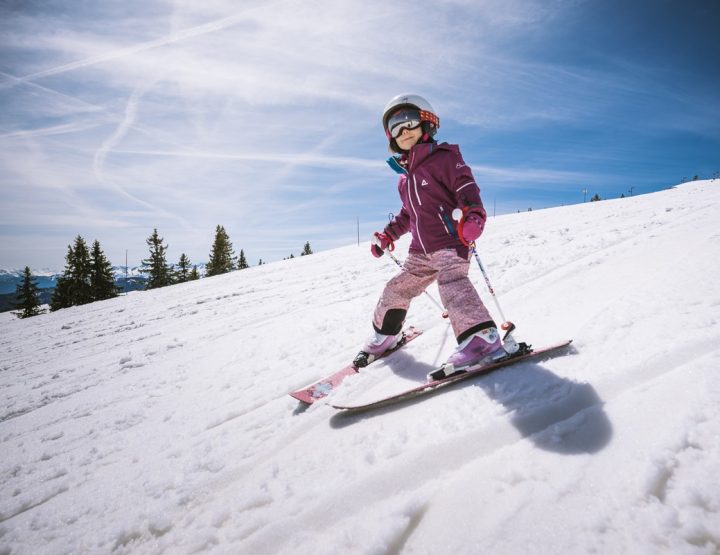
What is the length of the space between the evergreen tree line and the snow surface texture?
33.0m

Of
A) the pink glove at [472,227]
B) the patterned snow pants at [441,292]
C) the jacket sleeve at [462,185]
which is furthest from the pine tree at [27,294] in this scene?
the pink glove at [472,227]

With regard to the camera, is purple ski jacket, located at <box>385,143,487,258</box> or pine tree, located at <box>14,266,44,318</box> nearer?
purple ski jacket, located at <box>385,143,487,258</box>

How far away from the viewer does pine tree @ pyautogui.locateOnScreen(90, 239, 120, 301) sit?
37.4m

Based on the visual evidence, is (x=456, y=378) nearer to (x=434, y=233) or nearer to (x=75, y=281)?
(x=434, y=233)

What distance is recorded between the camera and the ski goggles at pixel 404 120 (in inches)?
120

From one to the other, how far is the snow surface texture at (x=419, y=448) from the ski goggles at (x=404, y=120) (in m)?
2.08

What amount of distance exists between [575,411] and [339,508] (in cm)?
126

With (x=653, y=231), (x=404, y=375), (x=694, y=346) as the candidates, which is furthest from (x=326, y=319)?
(x=653, y=231)

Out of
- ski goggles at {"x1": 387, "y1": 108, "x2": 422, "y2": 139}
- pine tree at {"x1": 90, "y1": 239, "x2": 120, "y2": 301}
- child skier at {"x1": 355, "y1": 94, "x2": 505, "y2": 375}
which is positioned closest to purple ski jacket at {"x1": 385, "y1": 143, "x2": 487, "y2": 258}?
child skier at {"x1": 355, "y1": 94, "x2": 505, "y2": 375}

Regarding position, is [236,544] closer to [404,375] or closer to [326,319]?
[404,375]

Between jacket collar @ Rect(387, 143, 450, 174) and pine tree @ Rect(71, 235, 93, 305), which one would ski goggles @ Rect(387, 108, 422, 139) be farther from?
pine tree @ Rect(71, 235, 93, 305)

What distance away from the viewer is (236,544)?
4.46 ft

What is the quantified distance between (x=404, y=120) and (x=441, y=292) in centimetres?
167

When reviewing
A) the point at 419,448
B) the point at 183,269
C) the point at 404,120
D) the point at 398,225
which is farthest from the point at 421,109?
the point at 183,269
